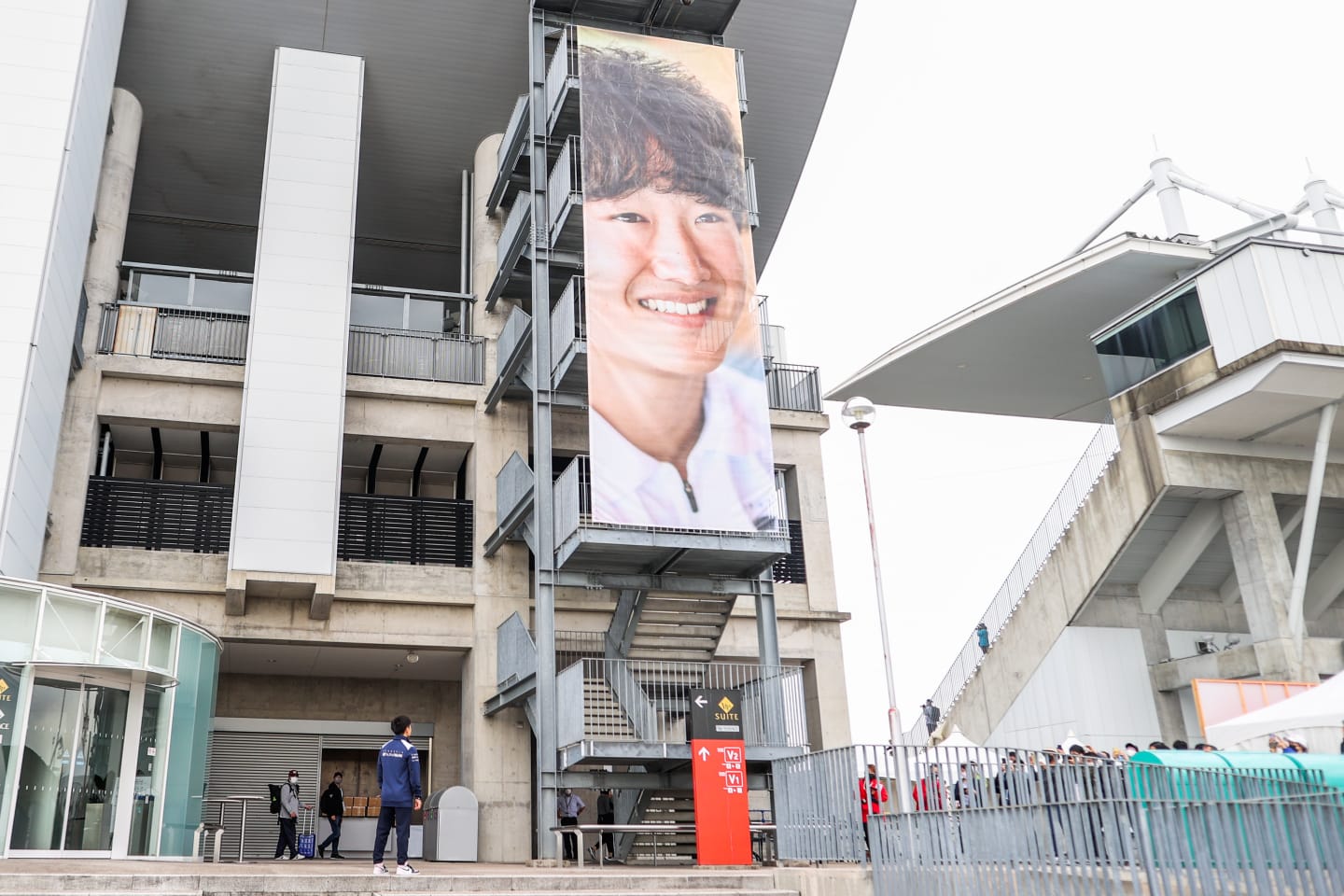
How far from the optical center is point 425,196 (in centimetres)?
3275

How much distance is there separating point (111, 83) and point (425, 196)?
27.1 feet

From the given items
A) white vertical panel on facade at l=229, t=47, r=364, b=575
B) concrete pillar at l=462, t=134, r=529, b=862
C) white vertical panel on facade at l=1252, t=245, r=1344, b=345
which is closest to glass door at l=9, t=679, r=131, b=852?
white vertical panel on facade at l=229, t=47, r=364, b=575

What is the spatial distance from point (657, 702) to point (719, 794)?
490cm

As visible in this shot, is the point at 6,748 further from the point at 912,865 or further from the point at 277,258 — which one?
the point at 277,258

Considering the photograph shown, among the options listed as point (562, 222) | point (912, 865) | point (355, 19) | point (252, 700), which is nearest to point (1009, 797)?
point (912, 865)

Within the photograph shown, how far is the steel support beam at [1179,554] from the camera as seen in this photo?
1070 inches

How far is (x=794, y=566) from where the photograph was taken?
2861 cm

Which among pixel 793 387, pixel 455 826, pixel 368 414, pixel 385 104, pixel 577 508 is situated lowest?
pixel 455 826

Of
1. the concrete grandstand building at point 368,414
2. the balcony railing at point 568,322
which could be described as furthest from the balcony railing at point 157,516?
the balcony railing at point 568,322

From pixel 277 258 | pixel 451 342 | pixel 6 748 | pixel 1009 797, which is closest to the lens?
pixel 1009 797

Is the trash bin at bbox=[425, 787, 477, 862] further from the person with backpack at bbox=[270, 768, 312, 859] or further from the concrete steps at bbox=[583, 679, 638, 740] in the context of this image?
the concrete steps at bbox=[583, 679, 638, 740]

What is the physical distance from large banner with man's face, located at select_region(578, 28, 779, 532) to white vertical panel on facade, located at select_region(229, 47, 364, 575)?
639 centimetres

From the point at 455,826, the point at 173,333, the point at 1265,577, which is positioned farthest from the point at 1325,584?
the point at 173,333

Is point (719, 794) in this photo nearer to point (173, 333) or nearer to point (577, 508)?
point (577, 508)
